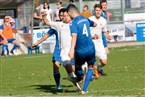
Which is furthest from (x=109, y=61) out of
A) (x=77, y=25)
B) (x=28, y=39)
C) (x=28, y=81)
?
(x=77, y=25)

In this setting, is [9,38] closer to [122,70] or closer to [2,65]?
[2,65]

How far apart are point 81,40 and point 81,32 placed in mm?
174

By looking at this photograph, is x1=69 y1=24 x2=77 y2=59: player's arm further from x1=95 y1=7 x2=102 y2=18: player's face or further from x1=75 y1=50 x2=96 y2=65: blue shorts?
x1=95 y1=7 x2=102 y2=18: player's face

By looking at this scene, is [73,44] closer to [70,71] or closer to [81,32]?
[81,32]

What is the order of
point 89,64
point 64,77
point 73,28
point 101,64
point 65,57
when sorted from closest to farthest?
point 73,28, point 89,64, point 65,57, point 101,64, point 64,77

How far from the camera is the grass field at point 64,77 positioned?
45.6 feet

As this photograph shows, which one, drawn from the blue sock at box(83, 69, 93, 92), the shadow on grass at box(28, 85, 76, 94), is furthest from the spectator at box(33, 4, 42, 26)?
the blue sock at box(83, 69, 93, 92)

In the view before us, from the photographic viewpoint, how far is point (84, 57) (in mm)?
13477

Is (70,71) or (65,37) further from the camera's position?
(65,37)

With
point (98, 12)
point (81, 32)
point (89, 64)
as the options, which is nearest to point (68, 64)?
point (89, 64)

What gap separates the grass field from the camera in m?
13.9

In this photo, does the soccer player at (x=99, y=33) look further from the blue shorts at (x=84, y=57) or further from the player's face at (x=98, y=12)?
the blue shorts at (x=84, y=57)

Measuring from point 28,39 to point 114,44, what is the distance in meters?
4.37

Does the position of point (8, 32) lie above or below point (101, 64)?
below
